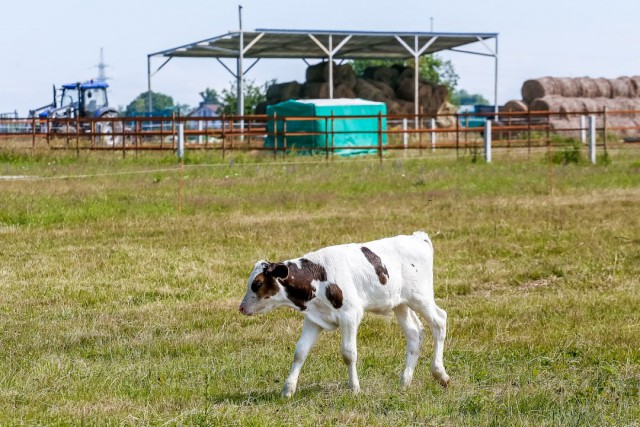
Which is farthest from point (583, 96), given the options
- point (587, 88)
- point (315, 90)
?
point (315, 90)

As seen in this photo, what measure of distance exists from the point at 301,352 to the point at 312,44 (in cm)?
4334

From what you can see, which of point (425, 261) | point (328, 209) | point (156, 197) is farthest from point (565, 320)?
point (156, 197)

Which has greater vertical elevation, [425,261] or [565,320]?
[425,261]

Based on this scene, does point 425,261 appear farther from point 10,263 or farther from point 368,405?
point 10,263

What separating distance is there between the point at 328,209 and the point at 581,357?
37.1 ft

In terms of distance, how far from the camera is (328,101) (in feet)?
139

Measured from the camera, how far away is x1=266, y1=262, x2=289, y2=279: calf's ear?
270 inches

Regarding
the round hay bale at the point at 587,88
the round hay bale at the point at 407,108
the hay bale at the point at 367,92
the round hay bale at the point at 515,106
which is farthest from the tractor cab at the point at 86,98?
the round hay bale at the point at 587,88

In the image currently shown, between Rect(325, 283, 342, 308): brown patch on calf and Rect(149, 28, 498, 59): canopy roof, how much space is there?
35.7 metres

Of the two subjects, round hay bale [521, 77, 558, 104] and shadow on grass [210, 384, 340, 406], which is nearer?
shadow on grass [210, 384, 340, 406]

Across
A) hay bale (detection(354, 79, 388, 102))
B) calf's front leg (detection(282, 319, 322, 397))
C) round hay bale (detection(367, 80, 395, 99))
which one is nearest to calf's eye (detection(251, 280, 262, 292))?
calf's front leg (detection(282, 319, 322, 397))

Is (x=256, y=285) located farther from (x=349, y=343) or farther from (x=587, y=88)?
(x=587, y=88)

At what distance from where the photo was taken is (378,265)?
7.11 m

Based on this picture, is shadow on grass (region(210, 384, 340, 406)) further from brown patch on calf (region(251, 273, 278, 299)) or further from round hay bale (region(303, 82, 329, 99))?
round hay bale (region(303, 82, 329, 99))
